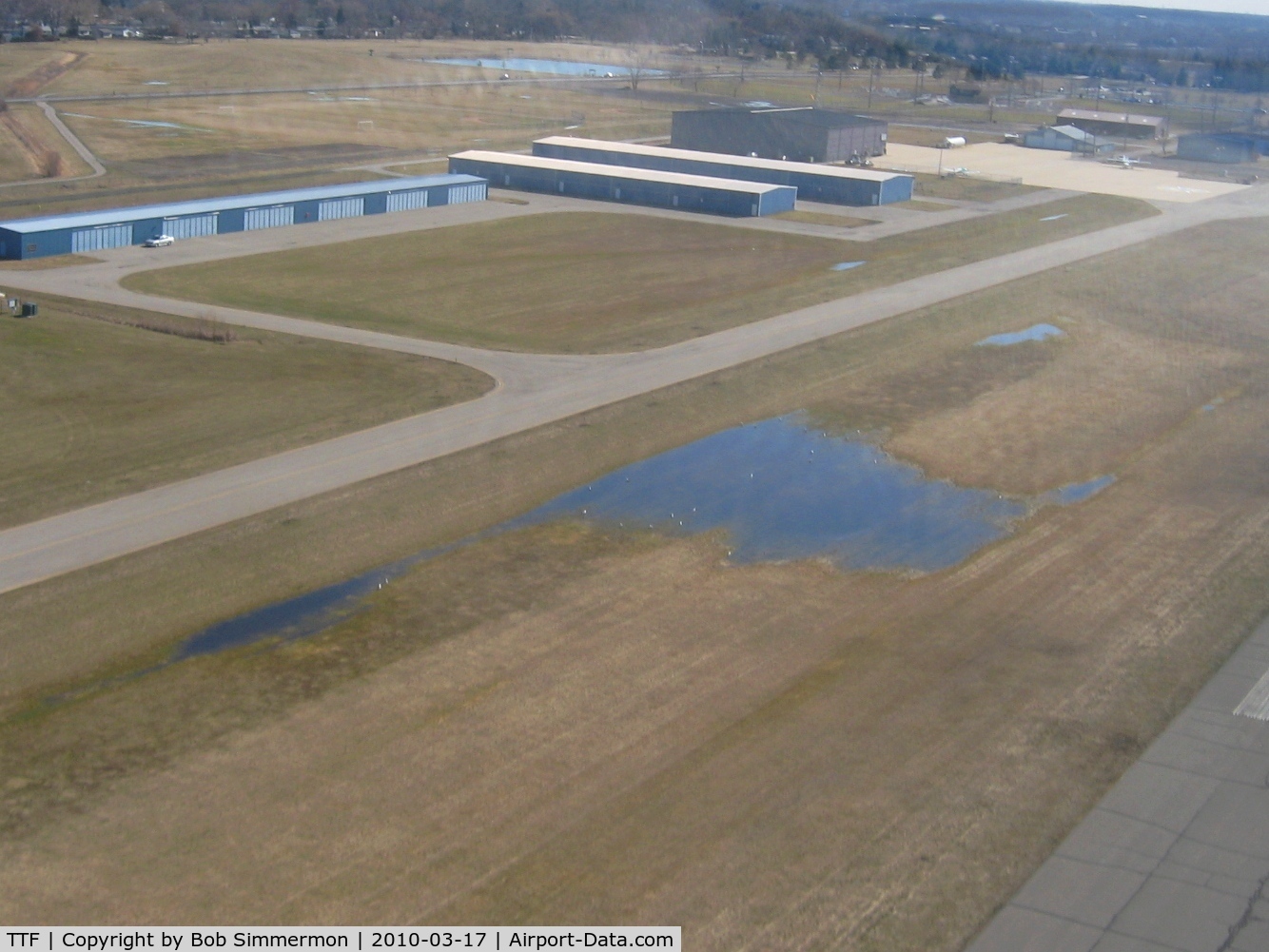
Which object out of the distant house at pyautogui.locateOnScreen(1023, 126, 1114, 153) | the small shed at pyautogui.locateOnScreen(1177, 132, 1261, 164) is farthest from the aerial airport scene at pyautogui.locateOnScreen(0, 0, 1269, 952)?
the distant house at pyautogui.locateOnScreen(1023, 126, 1114, 153)

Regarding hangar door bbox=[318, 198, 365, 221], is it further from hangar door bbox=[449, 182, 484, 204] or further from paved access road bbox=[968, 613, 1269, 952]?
paved access road bbox=[968, 613, 1269, 952]

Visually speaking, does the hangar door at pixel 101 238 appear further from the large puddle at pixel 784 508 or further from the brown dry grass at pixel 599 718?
the large puddle at pixel 784 508

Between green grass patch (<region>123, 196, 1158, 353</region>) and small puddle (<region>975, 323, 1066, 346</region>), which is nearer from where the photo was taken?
green grass patch (<region>123, 196, 1158, 353</region>)

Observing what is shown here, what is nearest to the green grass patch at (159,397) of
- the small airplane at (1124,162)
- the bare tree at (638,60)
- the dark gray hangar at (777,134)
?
the dark gray hangar at (777,134)

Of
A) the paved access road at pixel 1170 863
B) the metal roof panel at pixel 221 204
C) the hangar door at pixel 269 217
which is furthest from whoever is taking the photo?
the hangar door at pixel 269 217

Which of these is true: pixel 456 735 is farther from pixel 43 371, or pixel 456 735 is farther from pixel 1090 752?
pixel 43 371
